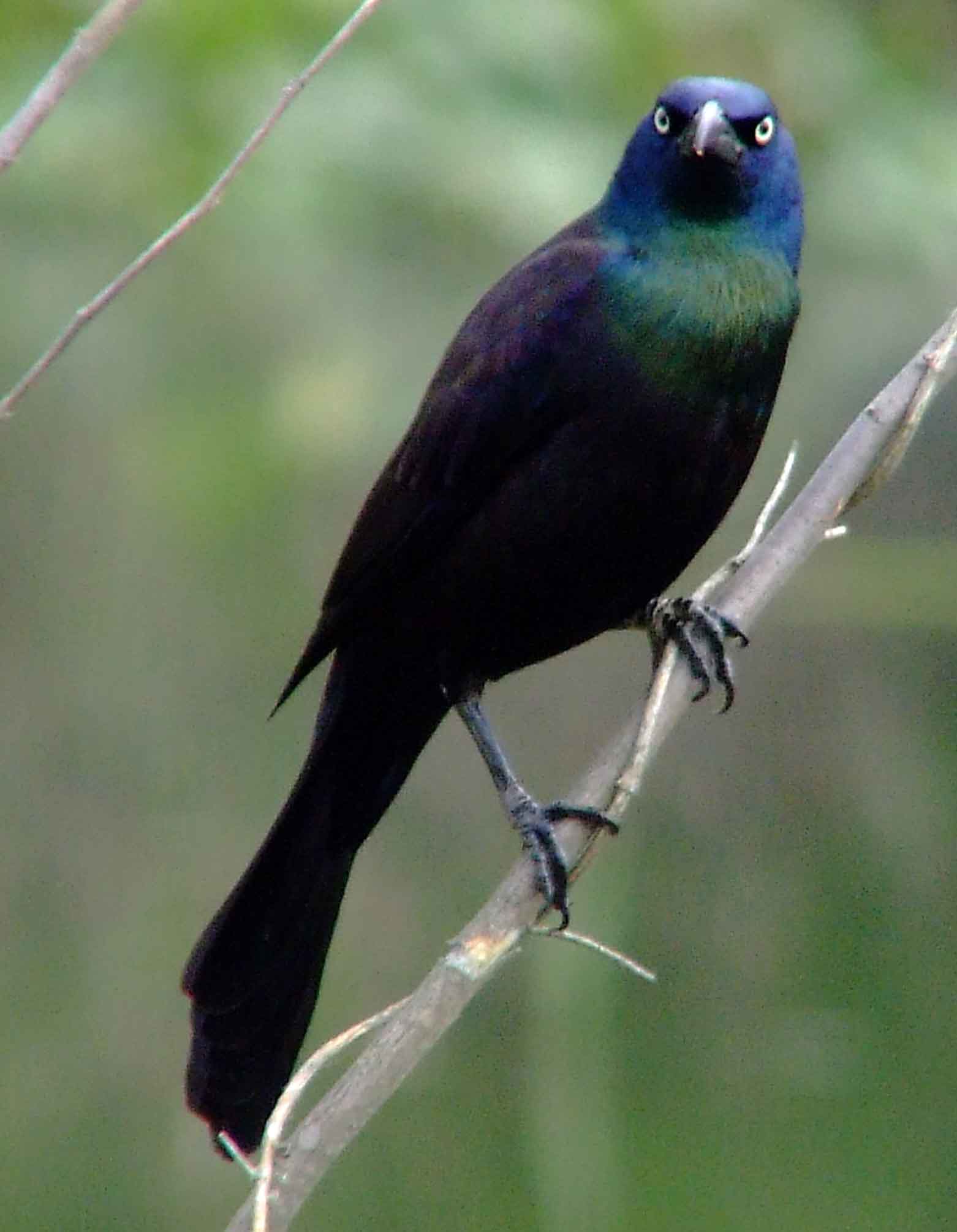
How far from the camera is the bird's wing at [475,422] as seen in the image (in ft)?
9.70

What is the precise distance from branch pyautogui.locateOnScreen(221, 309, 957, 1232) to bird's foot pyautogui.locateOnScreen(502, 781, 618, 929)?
0.10 ft

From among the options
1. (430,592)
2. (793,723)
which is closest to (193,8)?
(430,592)

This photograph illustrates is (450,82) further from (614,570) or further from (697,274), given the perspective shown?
(614,570)

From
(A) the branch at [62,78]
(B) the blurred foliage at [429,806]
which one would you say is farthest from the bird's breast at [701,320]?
(A) the branch at [62,78]

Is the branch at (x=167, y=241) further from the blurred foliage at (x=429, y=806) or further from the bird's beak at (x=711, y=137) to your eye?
the blurred foliage at (x=429, y=806)

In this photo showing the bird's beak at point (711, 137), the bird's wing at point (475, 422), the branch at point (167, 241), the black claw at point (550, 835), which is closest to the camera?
the branch at point (167, 241)

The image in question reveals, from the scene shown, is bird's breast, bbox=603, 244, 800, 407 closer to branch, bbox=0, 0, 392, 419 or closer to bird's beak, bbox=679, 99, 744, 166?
bird's beak, bbox=679, 99, 744, 166

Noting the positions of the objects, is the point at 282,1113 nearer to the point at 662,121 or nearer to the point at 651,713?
the point at 651,713

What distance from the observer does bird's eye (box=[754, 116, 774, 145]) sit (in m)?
2.90

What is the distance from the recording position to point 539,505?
297 centimetres

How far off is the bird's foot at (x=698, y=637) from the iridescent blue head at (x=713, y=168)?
1.61 feet

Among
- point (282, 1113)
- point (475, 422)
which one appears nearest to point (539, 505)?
point (475, 422)

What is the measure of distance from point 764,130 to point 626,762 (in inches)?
36.1

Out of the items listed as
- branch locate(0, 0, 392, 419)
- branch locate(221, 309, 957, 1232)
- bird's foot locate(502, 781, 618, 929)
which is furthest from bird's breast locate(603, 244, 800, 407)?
branch locate(0, 0, 392, 419)
